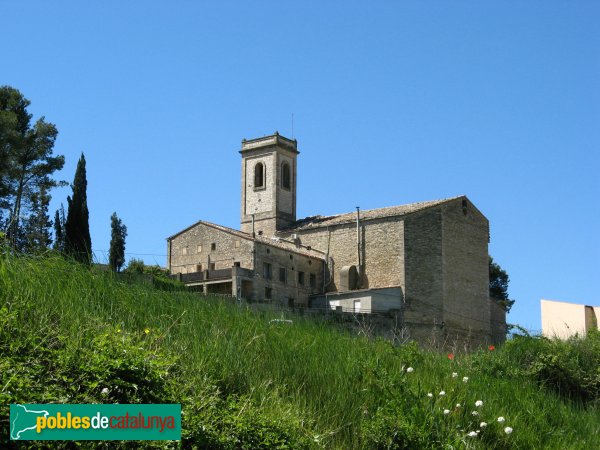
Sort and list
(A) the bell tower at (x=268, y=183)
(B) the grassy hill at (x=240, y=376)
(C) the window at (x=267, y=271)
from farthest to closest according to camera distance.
→ 1. (A) the bell tower at (x=268, y=183)
2. (C) the window at (x=267, y=271)
3. (B) the grassy hill at (x=240, y=376)

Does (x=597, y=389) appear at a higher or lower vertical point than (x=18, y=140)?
lower

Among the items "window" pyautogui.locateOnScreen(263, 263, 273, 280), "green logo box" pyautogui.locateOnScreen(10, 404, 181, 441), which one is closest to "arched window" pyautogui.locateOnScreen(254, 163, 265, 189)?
"window" pyautogui.locateOnScreen(263, 263, 273, 280)

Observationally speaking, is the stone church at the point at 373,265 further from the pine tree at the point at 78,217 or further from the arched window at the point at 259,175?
the pine tree at the point at 78,217

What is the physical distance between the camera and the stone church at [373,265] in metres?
41.4

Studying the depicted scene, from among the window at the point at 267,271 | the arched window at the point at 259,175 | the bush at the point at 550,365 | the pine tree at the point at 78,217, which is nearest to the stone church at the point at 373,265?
the window at the point at 267,271

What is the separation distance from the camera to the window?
4116cm

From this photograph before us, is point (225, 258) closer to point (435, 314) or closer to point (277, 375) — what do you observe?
point (435, 314)

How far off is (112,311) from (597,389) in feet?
30.4

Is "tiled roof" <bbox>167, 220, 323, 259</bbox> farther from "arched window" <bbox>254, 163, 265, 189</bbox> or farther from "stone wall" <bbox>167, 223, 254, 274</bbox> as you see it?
"arched window" <bbox>254, 163, 265, 189</bbox>

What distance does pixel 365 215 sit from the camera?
45406 mm

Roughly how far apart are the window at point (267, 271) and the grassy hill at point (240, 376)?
93.7 ft

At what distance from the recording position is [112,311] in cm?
873

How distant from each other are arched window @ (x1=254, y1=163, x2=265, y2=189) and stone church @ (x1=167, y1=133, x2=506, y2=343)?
636 cm

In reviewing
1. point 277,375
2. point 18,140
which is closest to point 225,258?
point 18,140
